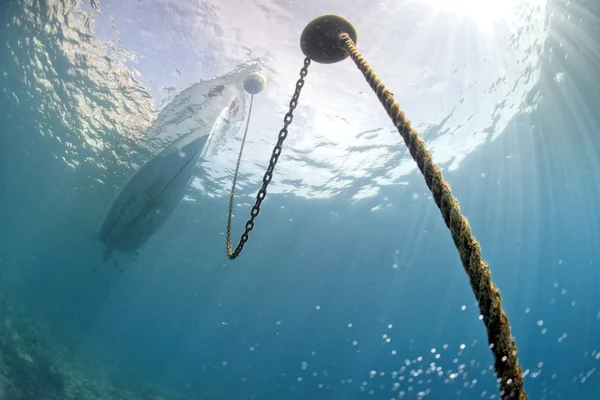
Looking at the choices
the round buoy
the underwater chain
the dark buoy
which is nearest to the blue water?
the round buoy

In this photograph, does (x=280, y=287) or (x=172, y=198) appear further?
(x=280, y=287)

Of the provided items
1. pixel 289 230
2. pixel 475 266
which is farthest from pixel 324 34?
pixel 289 230

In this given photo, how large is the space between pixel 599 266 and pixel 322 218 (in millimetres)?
34798

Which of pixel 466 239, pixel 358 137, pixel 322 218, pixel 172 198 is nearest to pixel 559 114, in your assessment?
pixel 358 137

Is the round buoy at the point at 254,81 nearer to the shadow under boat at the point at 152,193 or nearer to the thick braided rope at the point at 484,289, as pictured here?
the shadow under boat at the point at 152,193

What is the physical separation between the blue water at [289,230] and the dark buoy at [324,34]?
830 centimetres

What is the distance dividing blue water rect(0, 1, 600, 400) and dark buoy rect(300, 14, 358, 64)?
8298 millimetres

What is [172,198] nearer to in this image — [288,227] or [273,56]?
[273,56]

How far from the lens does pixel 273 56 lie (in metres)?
11.3

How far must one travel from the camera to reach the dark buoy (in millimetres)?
3236

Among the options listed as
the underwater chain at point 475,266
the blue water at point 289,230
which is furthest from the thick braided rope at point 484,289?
the blue water at point 289,230

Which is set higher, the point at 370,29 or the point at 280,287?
the point at 280,287

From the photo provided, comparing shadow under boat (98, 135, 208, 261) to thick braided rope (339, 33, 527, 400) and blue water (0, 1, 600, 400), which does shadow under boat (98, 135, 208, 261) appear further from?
thick braided rope (339, 33, 527, 400)

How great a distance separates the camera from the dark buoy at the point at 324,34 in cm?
324
